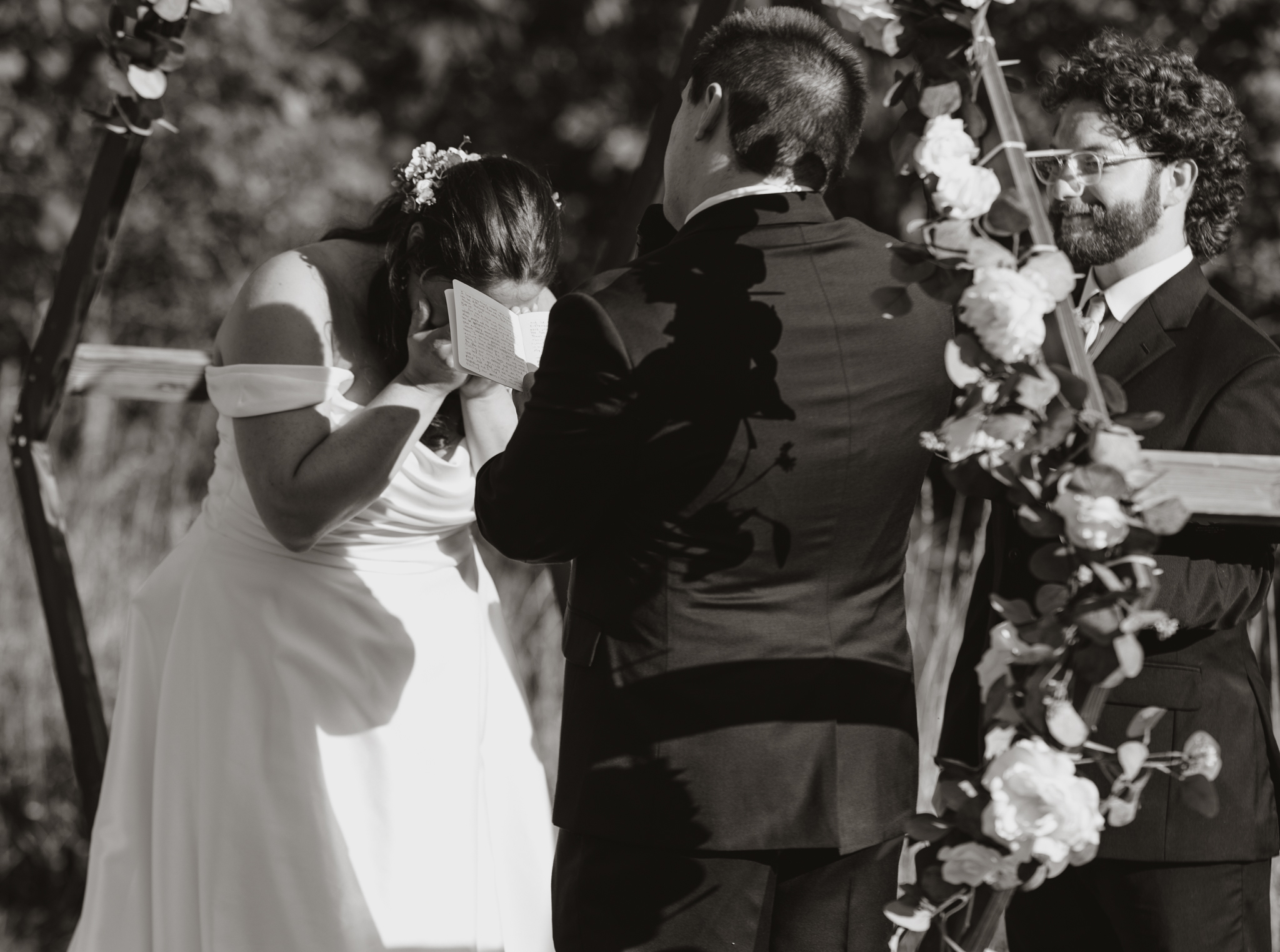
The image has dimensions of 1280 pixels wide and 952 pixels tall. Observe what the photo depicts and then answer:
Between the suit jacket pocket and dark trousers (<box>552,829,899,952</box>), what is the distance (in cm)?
53

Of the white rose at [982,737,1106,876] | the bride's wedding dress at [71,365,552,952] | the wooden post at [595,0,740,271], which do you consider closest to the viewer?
the white rose at [982,737,1106,876]

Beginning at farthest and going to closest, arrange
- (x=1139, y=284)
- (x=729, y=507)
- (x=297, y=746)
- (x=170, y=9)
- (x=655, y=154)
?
(x=170, y=9), (x=655, y=154), (x=297, y=746), (x=1139, y=284), (x=729, y=507)

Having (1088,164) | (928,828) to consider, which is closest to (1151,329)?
(1088,164)

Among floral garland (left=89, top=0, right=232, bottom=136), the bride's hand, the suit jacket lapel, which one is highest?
floral garland (left=89, top=0, right=232, bottom=136)

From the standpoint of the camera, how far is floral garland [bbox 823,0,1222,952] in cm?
158

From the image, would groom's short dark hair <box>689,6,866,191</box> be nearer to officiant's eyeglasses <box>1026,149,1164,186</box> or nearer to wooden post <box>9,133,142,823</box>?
officiant's eyeglasses <box>1026,149,1164,186</box>

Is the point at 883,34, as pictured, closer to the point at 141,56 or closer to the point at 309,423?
the point at 309,423

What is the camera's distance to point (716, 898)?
201 cm

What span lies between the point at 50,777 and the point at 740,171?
401 cm

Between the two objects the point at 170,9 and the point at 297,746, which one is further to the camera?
the point at 170,9

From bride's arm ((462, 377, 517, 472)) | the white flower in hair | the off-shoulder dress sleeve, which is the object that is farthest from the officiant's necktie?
the off-shoulder dress sleeve

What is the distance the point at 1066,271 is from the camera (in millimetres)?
1616

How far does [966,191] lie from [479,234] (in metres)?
1.10

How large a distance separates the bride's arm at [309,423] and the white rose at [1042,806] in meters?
1.26
